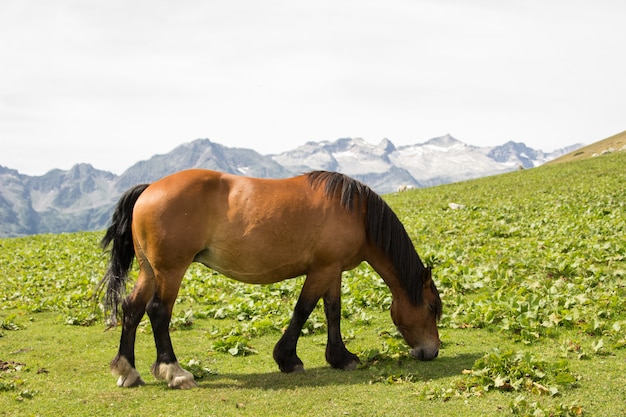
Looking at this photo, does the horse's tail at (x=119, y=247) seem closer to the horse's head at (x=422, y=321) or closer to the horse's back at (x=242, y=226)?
the horse's back at (x=242, y=226)

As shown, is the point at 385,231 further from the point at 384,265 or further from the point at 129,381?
the point at 129,381

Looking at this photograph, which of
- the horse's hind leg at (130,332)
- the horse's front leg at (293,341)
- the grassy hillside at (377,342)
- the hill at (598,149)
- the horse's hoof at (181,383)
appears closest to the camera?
the grassy hillside at (377,342)

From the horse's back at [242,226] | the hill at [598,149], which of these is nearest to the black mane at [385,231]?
the horse's back at [242,226]

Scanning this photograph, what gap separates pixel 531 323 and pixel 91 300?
36.3ft

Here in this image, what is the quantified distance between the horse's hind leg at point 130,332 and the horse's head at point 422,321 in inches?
164

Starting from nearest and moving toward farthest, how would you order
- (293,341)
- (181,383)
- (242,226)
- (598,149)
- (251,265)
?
(181,383) < (242,226) < (251,265) < (293,341) < (598,149)

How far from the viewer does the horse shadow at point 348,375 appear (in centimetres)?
807

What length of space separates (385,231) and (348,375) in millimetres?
2420

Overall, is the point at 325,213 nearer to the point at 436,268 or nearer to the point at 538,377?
the point at 538,377

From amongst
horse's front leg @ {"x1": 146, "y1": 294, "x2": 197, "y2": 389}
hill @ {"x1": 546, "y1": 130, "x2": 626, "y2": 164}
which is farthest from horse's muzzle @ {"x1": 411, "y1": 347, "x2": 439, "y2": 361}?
hill @ {"x1": 546, "y1": 130, "x2": 626, "y2": 164}

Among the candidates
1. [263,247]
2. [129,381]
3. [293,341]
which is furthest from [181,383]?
[263,247]

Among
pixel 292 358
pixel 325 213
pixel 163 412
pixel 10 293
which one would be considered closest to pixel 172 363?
pixel 163 412

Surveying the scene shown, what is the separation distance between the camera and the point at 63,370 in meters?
9.19

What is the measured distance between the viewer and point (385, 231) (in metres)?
9.02
